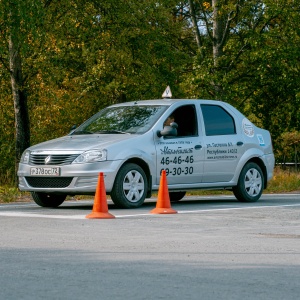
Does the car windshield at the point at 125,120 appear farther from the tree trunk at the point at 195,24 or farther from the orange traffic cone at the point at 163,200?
the tree trunk at the point at 195,24

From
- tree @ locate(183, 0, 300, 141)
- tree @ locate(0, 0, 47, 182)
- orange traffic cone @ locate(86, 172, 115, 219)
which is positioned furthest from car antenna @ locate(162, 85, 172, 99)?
tree @ locate(183, 0, 300, 141)

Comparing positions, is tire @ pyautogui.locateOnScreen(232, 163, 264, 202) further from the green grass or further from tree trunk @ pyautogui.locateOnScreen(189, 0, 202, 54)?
tree trunk @ pyautogui.locateOnScreen(189, 0, 202, 54)

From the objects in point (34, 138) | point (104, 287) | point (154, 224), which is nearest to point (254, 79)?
point (34, 138)

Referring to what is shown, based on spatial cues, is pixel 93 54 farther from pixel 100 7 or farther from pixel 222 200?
pixel 222 200

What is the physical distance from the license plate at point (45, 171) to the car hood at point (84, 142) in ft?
1.04

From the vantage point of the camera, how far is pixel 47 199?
17.4m

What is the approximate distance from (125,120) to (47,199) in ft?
6.01

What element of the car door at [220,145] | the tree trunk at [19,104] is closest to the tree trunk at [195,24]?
the tree trunk at [19,104]

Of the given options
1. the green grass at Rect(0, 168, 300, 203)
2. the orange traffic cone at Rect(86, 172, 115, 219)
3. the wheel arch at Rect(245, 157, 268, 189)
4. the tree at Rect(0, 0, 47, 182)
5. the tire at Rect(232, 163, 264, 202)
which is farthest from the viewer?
the tree at Rect(0, 0, 47, 182)

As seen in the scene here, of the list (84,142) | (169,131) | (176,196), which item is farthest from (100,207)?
(176,196)

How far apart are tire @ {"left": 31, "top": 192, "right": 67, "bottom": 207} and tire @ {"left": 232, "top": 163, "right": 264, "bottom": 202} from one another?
311 centimetres

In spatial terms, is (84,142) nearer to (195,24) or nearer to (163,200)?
(163,200)

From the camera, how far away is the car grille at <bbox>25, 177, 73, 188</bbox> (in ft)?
53.5

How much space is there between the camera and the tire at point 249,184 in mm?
18484
